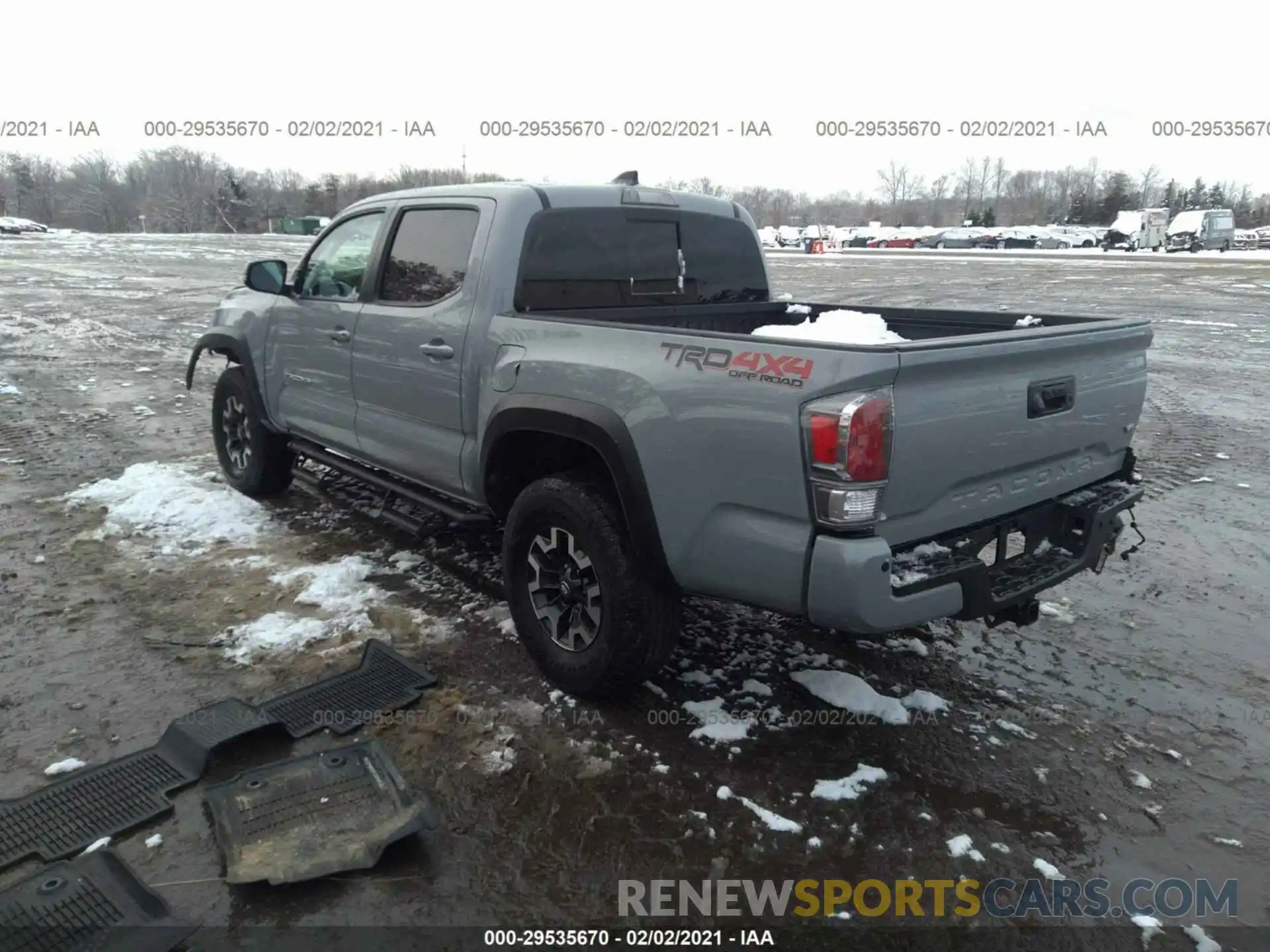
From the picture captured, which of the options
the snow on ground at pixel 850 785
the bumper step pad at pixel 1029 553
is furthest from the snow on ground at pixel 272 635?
the bumper step pad at pixel 1029 553

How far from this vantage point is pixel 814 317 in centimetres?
479

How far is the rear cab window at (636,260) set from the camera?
159 inches

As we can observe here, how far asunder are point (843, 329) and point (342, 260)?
2.89 meters

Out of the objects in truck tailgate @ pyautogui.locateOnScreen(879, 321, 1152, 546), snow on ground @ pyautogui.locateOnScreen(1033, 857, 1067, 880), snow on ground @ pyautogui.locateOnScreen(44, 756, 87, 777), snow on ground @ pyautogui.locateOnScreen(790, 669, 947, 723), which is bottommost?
snow on ground @ pyautogui.locateOnScreen(1033, 857, 1067, 880)

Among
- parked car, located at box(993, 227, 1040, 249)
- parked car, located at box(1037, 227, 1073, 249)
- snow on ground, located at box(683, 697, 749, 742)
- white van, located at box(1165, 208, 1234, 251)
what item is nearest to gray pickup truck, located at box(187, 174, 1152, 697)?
snow on ground, located at box(683, 697, 749, 742)

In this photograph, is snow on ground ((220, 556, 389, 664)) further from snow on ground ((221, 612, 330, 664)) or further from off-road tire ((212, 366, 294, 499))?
off-road tire ((212, 366, 294, 499))

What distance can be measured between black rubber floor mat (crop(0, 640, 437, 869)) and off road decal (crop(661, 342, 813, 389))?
70.9 inches

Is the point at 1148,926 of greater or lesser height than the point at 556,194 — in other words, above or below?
below

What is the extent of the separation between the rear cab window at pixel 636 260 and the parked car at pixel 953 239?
57568mm

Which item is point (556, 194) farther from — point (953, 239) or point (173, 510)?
point (953, 239)

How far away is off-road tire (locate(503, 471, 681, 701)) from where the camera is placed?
3.30m

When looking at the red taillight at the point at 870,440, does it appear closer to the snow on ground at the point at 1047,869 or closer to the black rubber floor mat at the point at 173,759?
the snow on ground at the point at 1047,869

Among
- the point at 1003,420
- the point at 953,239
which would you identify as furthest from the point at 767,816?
the point at 953,239

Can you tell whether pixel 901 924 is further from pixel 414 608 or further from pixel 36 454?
pixel 36 454
